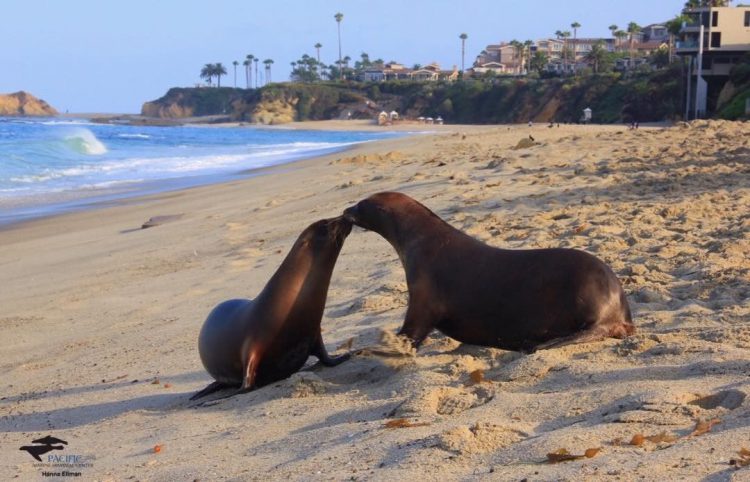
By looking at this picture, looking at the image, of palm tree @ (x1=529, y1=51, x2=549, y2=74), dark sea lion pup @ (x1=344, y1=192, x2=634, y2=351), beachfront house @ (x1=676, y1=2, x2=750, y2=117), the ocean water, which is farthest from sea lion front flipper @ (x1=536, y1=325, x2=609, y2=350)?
palm tree @ (x1=529, y1=51, x2=549, y2=74)

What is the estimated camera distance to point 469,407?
3.74 metres

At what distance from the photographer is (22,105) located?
166 metres

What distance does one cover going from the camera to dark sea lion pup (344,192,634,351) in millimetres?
4660

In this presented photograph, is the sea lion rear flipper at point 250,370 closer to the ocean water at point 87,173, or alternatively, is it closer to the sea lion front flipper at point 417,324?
the sea lion front flipper at point 417,324

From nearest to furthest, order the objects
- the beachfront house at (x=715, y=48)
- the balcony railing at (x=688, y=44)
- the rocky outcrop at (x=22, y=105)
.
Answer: the beachfront house at (x=715, y=48) < the balcony railing at (x=688, y=44) < the rocky outcrop at (x=22, y=105)

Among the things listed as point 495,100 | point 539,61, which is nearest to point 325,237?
point 495,100

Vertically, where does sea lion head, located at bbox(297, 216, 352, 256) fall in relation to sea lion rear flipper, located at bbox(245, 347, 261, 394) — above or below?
above

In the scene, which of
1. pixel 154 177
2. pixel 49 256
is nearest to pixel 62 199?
pixel 154 177

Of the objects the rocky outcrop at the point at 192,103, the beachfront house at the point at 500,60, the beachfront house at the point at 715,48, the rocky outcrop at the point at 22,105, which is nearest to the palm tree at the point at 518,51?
the beachfront house at the point at 500,60

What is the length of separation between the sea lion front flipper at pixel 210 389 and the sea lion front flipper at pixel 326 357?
0.53 metres

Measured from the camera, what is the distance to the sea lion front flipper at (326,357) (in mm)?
4953

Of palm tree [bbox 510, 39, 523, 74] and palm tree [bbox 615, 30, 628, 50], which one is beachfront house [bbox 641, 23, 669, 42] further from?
palm tree [bbox 510, 39, 523, 74]

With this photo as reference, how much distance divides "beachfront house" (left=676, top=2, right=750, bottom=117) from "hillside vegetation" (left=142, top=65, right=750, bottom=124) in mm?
3298

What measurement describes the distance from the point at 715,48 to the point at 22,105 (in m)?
138
